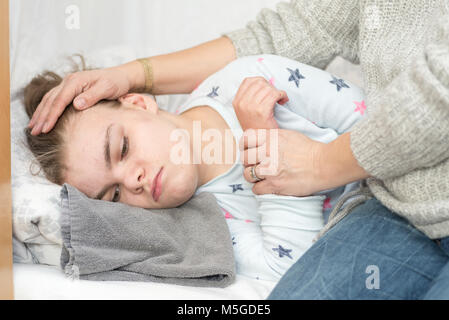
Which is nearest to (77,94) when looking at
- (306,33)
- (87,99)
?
(87,99)

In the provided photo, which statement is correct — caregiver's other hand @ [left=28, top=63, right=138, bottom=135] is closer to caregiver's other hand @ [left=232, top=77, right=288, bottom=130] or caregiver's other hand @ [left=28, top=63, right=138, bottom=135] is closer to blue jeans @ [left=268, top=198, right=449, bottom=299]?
caregiver's other hand @ [left=232, top=77, right=288, bottom=130]

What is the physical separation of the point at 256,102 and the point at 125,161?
10.8 inches

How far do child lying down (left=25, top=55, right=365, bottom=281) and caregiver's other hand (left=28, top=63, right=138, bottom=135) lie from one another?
18 millimetres

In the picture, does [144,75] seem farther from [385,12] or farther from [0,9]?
[385,12]

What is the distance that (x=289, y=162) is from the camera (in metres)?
0.93

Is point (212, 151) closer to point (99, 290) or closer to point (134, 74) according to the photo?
point (134, 74)

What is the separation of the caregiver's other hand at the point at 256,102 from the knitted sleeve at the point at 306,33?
167 millimetres

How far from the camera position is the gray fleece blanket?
0.89 metres

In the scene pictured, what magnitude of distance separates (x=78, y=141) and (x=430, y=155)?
63 cm

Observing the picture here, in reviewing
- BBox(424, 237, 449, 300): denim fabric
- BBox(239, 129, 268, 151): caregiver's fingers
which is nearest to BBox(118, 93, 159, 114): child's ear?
BBox(239, 129, 268, 151): caregiver's fingers

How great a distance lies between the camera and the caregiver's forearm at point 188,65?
1188 mm

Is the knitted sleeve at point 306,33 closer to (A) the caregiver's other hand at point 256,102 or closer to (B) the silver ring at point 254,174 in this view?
(A) the caregiver's other hand at point 256,102

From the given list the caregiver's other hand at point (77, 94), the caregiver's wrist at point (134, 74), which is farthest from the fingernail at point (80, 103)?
the caregiver's wrist at point (134, 74)

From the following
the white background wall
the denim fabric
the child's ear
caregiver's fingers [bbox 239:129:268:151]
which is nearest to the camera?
the denim fabric
